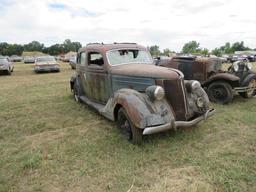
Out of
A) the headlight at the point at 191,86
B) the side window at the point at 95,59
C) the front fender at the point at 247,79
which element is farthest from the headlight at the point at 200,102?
the front fender at the point at 247,79

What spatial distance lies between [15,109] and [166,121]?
4841mm

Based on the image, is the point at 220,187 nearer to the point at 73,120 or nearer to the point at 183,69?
the point at 73,120

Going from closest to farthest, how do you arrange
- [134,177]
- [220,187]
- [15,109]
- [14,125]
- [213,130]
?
[220,187] < [134,177] < [213,130] < [14,125] < [15,109]

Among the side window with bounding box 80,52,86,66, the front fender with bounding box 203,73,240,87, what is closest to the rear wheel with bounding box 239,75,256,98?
the front fender with bounding box 203,73,240,87

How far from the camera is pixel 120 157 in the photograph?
3756 mm

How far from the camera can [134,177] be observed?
3229mm

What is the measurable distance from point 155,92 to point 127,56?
1.84m

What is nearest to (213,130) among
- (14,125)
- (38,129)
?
(38,129)

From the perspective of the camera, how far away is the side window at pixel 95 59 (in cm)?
566

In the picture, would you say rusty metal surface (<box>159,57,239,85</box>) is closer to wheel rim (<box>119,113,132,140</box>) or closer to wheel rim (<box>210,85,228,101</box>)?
wheel rim (<box>210,85,228,101</box>)

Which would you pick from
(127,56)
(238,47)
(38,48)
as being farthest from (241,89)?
(38,48)

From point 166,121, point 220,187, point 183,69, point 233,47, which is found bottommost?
point 220,187

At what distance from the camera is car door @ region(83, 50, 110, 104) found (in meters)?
5.45

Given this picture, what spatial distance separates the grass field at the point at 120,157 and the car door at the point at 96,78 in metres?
0.59
